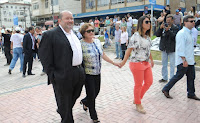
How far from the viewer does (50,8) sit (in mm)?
47281

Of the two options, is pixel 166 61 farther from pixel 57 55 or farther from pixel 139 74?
pixel 57 55

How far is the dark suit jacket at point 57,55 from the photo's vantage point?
9.29ft

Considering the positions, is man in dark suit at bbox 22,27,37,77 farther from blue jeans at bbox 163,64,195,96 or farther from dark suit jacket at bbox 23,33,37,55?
blue jeans at bbox 163,64,195,96

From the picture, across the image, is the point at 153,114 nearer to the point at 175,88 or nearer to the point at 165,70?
the point at 175,88

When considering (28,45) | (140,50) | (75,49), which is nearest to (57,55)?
(75,49)

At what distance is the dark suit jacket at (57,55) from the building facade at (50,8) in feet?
125

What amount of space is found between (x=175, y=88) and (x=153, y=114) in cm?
206

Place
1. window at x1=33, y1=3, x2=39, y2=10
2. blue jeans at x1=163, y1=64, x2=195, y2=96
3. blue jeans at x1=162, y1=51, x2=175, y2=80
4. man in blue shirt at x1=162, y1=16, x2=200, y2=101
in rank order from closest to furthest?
man in blue shirt at x1=162, y1=16, x2=200, y2=101, blue jeans at x1=163, y1=64, x2=195, y2=96, blue jeans at x1=162, y1=51, x2=175, y2=80, window at x1=33, y1=3, x2=39, y2=10

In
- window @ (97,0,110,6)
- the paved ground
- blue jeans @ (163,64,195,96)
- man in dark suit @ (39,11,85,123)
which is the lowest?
the paved ground

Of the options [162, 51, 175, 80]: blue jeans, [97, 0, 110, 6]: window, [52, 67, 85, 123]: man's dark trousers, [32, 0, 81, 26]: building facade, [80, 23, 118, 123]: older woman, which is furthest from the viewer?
[32, 0, 81, 26]: building facade

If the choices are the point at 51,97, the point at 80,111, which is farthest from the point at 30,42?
the point at 80,111

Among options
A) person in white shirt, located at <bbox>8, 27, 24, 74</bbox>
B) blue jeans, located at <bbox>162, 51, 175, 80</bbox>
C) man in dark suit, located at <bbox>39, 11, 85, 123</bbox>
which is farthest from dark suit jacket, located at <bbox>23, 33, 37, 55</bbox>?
man in dark suit, located at <bbox>39, 11, 85, 123</bbox>

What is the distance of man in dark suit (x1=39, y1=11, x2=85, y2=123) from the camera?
9.32 feet

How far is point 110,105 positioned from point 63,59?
7.02ft
